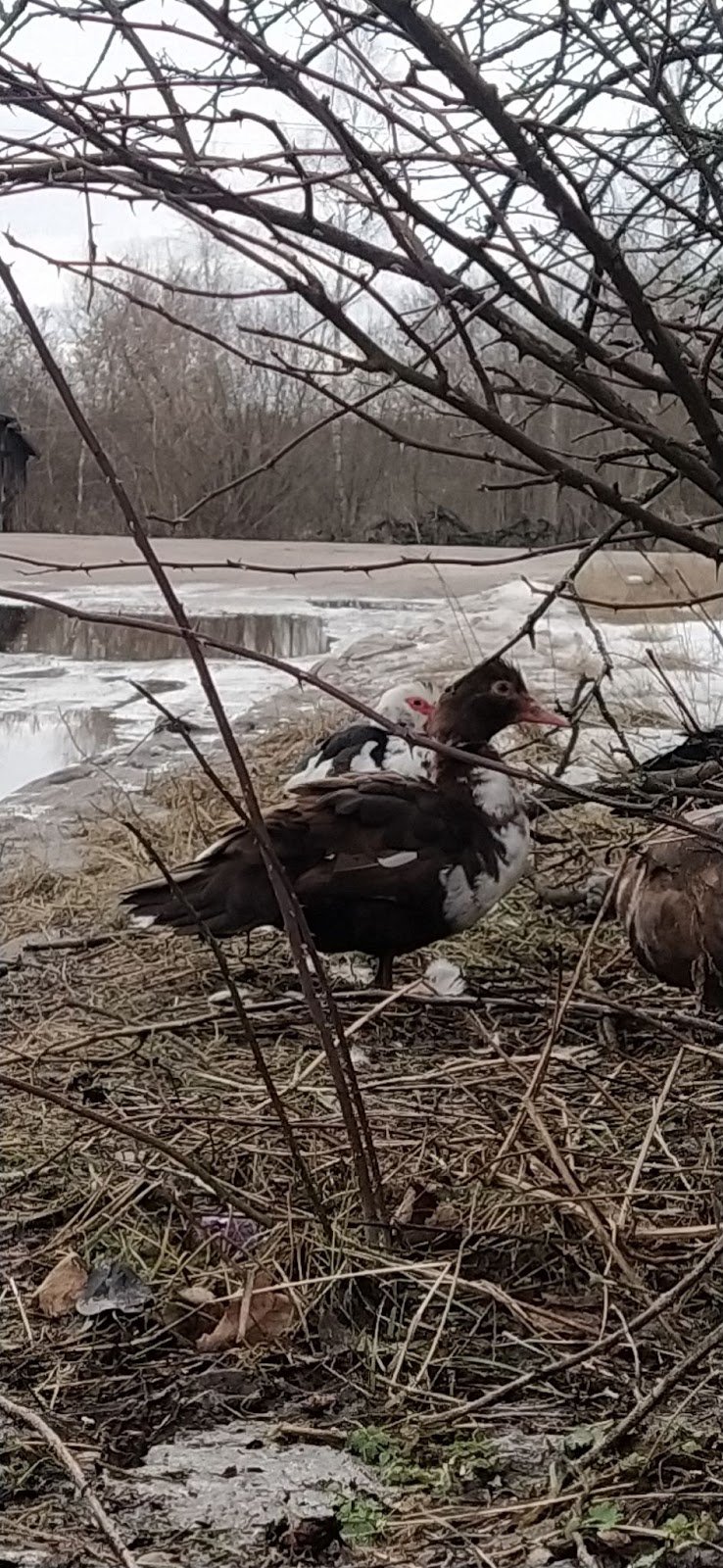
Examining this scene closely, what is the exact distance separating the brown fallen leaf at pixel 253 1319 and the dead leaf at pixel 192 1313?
0.07 feet

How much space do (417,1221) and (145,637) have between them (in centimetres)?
824

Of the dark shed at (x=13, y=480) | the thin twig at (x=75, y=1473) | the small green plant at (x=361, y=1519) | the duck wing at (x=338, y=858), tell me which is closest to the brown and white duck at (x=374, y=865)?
the duck wing at (x=338, y=858)

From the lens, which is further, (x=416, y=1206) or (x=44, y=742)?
(x=44, y=742)

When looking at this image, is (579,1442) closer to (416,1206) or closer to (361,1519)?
(361,1519)

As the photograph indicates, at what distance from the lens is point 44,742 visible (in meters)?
6.76

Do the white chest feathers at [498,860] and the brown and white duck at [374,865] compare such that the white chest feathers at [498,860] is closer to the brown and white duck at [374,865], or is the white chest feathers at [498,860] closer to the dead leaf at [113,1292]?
the brown and white duck at [374,865]

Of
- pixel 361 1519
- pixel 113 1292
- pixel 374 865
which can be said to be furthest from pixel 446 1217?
pixel 374 865

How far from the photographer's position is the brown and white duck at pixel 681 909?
2.40 m

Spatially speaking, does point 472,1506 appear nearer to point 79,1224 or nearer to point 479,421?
point 79,1224

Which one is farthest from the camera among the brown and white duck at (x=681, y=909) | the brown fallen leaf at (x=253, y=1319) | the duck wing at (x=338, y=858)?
the duck wing at (x=338, y=858)

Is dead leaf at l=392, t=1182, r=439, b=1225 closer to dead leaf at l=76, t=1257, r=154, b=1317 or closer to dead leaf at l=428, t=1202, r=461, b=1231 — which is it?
dead leaf at l=428, t=1202, r=461, b=1231

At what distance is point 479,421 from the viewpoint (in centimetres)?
135

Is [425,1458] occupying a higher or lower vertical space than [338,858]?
lower

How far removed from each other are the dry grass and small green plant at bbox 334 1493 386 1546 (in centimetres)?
3
